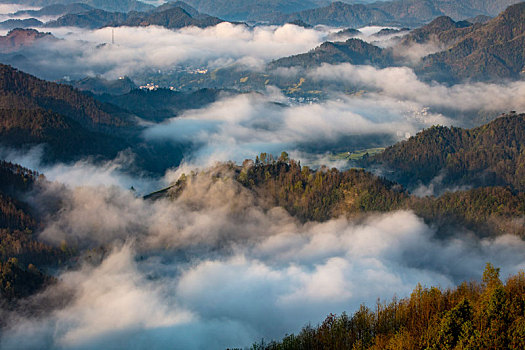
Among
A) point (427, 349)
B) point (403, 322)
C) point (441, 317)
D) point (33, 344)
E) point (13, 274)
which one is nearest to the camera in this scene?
point (427, 349)

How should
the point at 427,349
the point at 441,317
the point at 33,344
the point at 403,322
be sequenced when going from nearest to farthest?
the point at 427,349, the point at 441,317, the point at 403,322, the point at 33,344

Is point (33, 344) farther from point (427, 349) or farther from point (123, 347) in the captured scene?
point (427, 349)

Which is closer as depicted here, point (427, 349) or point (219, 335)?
point (427, 349)

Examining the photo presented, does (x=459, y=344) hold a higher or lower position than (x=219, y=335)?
lower

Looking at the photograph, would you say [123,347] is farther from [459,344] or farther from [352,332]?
[459,344]

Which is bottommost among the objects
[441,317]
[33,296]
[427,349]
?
[427,349]

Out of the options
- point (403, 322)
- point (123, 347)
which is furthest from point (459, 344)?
point (123, 347)
